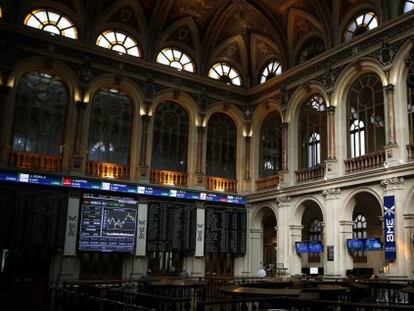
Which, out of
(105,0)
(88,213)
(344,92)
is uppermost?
(105,0)

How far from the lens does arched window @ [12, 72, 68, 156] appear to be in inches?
769

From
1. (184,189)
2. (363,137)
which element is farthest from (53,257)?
(363,137)

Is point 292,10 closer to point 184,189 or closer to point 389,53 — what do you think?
point 389,53

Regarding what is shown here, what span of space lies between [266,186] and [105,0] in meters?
12.0

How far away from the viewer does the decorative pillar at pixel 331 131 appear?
19.7 metres

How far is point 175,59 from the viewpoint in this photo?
963 inches

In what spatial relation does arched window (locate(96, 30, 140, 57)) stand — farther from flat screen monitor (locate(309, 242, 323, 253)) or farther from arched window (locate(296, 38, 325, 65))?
flat screen monitor (locate(309, 242, 323, 253))

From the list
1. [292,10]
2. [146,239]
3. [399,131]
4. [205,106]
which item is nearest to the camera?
[399,131]

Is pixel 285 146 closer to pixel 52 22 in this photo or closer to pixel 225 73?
pixel 225 73

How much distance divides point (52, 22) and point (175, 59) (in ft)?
20.9

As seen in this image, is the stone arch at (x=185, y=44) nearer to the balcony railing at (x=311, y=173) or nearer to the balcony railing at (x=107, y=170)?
the balcony railing at (x=107, y=170)

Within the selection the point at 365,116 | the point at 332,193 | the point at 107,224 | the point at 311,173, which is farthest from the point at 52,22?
the point at 332,193

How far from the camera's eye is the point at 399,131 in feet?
56.1

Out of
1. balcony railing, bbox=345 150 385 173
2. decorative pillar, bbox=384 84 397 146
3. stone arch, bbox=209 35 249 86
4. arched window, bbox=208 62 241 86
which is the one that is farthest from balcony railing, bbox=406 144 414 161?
arched window, bbox=208 62 241 86
